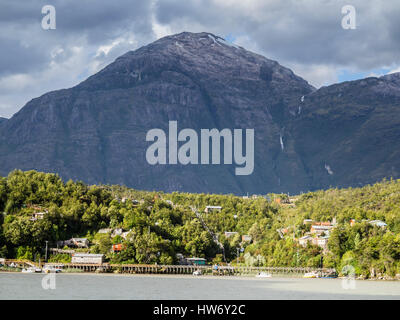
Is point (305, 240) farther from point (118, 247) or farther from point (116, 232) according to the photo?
point (118, 247)

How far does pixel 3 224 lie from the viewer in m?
165

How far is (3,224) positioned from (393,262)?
87.0 metres

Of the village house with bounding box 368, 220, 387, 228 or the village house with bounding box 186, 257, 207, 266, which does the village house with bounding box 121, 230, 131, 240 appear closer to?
the village house with bounding box 186, 257, 207, 266

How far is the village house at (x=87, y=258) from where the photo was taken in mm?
163625

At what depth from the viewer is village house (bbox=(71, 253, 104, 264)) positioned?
163625 mm

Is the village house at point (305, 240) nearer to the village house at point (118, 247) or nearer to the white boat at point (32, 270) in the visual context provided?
the village house at point (118, 247)

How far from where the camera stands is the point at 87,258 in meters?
164

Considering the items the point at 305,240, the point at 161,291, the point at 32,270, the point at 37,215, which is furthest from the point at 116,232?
the point at 161,291

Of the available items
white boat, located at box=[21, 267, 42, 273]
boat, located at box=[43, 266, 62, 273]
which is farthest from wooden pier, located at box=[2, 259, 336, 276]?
white boat, located at box=[21, 267, 42, 273]

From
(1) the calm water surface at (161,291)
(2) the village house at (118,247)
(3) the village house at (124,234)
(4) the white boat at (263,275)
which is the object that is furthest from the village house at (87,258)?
(1) the calm water surface at (161,291)

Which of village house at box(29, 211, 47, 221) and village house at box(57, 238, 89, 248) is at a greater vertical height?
village house at box(29, 211, 47, 221)

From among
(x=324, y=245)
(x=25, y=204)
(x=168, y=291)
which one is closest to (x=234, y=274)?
(x=324, y=245)

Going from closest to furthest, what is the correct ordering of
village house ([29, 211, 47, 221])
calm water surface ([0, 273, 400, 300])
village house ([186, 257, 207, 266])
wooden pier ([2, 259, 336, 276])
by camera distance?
calm water surface ([0, 273, 400, 300])
wooden pier ([2, 259, 336, 276])
village house ([29, 211, 47, 221])
village house ([186, 257, 207, 266])
